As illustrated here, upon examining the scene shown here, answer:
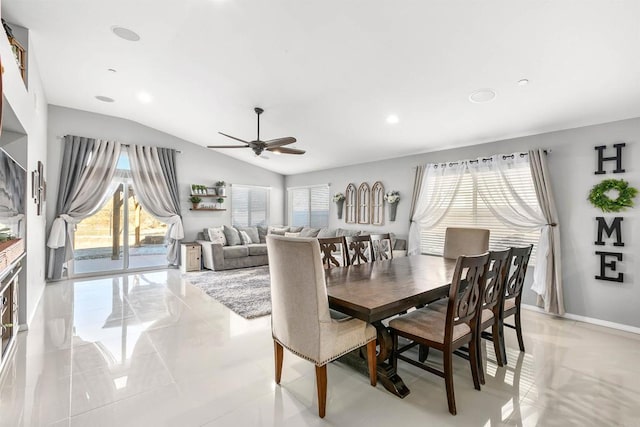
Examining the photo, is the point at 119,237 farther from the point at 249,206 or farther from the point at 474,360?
the point at 474,360

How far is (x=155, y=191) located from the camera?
6.37 meters

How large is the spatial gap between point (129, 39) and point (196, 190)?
3.99m

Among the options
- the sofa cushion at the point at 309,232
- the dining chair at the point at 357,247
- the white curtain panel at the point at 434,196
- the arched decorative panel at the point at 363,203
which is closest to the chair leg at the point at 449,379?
the dining chair at the point at 357,247

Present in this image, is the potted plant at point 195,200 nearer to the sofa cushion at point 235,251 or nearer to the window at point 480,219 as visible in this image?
the sofa cushion at point 235,251

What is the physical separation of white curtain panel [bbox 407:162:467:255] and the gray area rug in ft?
8.85

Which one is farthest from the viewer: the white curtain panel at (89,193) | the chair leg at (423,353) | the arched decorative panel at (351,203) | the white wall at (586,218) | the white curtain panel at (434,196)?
the arched decorative panel at (351,203)

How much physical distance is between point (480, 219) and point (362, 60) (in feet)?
10.0

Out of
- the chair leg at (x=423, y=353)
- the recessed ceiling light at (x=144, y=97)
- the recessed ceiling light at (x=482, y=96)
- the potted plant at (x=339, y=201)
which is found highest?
the recessed ceiling light at (x=144, y=97)

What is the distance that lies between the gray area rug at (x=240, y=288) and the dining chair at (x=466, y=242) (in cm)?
242

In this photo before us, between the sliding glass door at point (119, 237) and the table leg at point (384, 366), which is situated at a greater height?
the sliding glass door at point (119, 237)

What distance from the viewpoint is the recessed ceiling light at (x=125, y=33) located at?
3.10 meters

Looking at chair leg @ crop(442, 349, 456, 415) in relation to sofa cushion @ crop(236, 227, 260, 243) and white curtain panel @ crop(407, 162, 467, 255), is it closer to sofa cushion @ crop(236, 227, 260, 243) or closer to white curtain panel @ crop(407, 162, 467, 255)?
white curtain panel @ crop(407, 162, 467, 255)

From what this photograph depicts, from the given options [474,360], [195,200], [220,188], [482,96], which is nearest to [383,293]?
[474,360]

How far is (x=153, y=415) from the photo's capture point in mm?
1918
